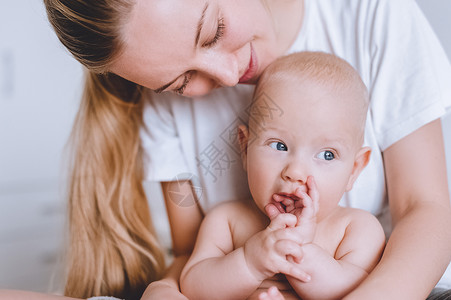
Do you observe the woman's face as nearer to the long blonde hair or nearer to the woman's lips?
the woman's lips

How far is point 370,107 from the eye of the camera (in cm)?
114

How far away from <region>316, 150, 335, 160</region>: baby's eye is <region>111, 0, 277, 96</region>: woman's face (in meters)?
0.23

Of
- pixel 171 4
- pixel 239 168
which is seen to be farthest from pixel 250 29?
pixel 239 168

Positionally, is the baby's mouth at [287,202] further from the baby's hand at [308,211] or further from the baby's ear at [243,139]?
the baby's ear at [243,139]

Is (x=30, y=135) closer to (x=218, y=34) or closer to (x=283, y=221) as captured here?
(x=218, y=34)

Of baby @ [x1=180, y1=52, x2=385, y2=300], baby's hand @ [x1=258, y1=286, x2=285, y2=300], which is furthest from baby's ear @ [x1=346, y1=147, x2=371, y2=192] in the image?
baby's hand @ [x1=258, y1=286, x2=285, y2=300]

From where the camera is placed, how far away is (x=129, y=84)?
1.35 meters

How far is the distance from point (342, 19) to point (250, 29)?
299mm

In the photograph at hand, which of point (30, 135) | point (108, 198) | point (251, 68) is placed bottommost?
point (30, 135)

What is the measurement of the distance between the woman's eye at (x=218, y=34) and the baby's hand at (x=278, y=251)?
0.35 m

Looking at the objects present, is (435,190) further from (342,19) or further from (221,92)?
(221,92)

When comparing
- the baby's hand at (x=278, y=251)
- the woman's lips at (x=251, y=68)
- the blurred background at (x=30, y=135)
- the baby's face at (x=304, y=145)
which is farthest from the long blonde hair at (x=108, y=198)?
the blurred background at (x=30, y=135)

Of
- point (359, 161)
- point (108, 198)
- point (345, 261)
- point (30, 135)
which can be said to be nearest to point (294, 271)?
point (345, 261)

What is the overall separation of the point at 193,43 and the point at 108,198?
62 cm
